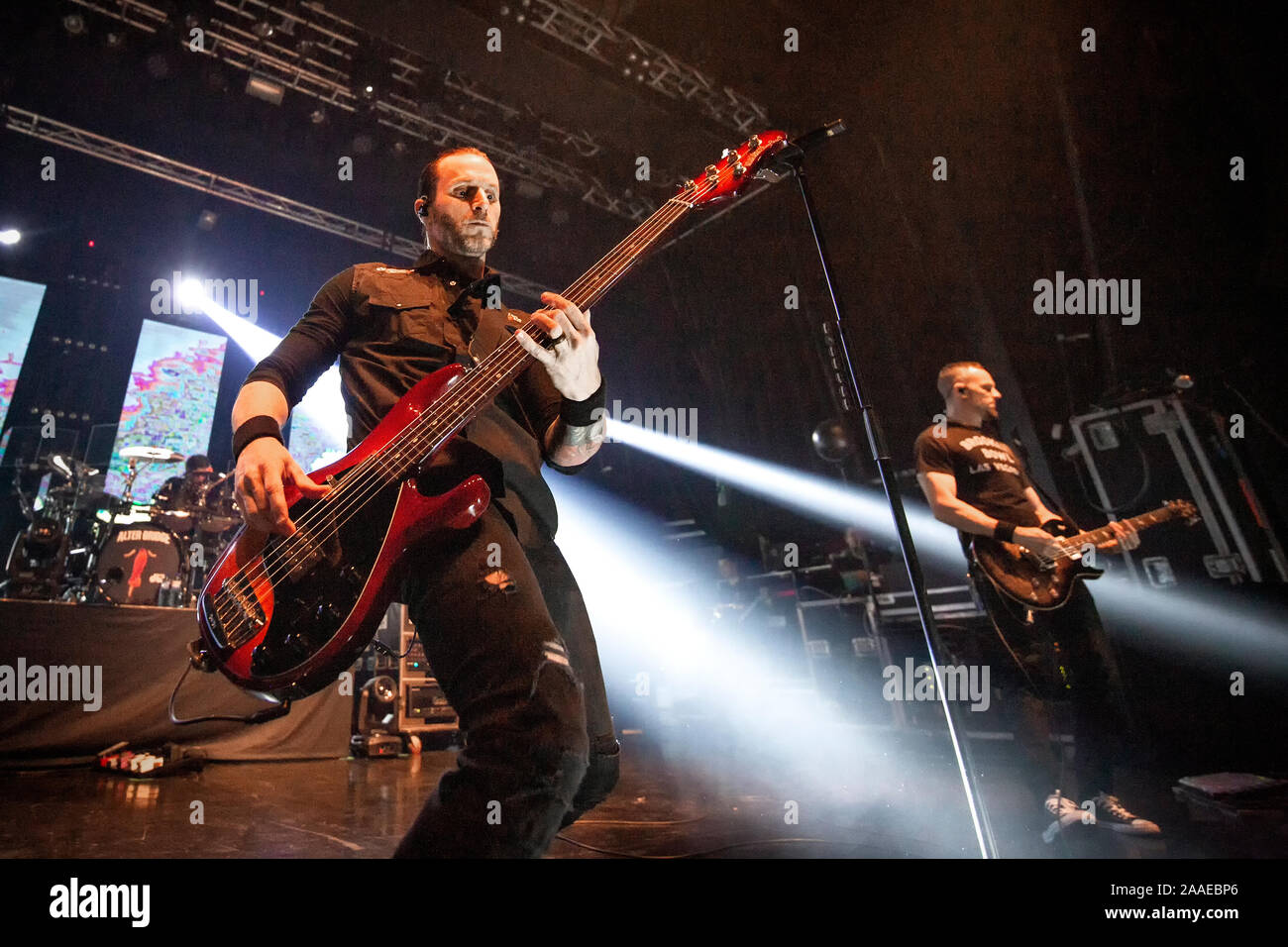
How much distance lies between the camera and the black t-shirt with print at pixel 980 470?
3.50 meters

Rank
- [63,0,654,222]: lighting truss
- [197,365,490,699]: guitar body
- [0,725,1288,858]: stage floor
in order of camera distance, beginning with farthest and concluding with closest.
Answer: [63,0,654,222]: lighting truss, [0,725,1288,858]: stage floor, [197,365,490,699]: guitar body

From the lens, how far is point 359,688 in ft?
21.4

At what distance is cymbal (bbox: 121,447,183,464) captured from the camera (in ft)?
24.2

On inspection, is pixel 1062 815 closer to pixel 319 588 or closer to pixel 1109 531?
pixel 1109 531

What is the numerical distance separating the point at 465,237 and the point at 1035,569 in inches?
120

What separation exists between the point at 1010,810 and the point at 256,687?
12.2 feet

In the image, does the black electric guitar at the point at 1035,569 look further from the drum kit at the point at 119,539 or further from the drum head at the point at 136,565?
the drum head at the point at 136,565

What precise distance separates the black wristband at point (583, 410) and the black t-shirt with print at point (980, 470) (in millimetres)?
2638

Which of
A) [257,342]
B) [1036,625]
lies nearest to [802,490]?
[1036,625]

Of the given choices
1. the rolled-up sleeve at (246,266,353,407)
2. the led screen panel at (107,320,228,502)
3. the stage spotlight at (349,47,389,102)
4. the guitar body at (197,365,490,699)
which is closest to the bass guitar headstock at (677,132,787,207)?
the rolled-up sleeve at (246,266,353,407)

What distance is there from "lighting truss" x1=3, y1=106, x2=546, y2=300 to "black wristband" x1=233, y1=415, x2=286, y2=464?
7742 mm

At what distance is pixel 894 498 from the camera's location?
176 centimetres

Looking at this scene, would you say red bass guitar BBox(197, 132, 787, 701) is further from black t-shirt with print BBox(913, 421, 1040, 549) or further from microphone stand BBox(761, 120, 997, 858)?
black t-shirt with print BBox(913, 421, 1040, 549)
